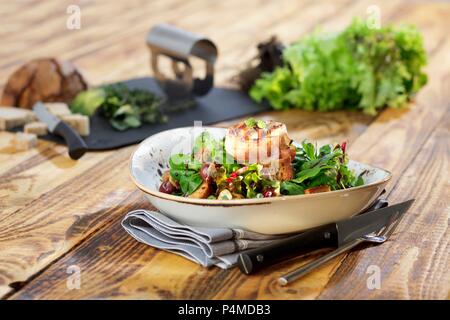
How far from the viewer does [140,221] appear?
83.2 inches

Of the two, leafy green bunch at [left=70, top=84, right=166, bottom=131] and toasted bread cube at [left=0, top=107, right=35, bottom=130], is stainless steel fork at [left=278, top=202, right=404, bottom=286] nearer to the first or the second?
leafy green bunch at [left=70, top=84, right=166, bottom=131]

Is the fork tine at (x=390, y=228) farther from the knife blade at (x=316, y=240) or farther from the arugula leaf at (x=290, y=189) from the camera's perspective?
the arugula leaf at (x=290, y=189)

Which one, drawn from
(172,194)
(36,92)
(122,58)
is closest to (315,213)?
(172,194)

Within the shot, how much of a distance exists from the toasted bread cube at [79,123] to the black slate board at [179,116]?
0.03 m

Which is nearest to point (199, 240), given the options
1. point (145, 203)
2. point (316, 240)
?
point (316, 240)

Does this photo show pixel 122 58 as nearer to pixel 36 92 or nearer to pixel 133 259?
pixel 36 92

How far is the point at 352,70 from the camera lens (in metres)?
3.39

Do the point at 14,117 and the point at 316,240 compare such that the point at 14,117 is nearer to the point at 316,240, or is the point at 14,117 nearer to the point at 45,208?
the point at 45,208

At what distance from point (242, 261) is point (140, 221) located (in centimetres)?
38

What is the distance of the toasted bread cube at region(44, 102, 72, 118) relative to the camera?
3119 millimetres

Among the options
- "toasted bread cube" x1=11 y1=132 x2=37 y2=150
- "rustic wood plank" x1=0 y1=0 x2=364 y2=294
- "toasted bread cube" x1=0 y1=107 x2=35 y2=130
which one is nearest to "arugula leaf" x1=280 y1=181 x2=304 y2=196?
"rustic wood plank" x1=0 y1=0 x2=364 y2=294

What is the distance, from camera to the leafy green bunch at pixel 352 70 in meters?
3.38

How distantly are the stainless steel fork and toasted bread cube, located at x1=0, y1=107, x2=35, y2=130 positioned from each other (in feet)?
5.31

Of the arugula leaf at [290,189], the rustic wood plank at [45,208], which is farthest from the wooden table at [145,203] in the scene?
the arugula leaf at [290,189]
